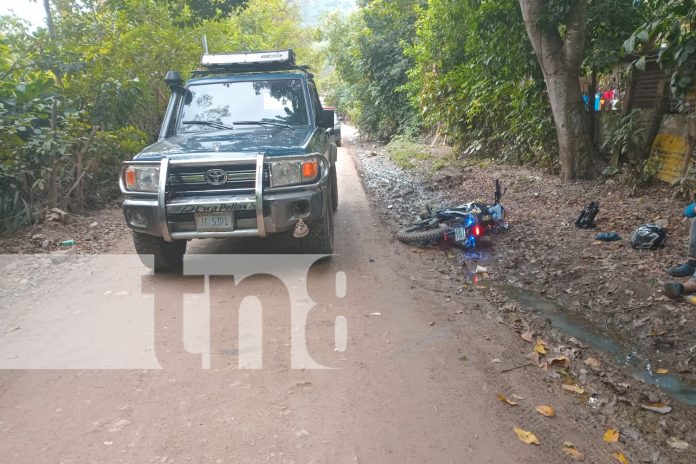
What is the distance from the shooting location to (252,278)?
5.11 meters

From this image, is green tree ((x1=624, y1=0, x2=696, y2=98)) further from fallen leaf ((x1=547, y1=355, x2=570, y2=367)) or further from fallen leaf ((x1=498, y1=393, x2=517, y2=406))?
fallen leaf ((x1=498, y1=393, x2=517, y2=406))

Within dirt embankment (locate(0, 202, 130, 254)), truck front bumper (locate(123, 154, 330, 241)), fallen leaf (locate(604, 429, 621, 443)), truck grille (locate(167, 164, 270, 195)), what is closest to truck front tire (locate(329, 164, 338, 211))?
truck front bumper (locate(123, 154, 330, 241))

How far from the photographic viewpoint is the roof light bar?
6.78m

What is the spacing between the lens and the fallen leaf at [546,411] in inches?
115

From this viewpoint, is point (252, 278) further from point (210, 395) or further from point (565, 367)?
point (565, 367)

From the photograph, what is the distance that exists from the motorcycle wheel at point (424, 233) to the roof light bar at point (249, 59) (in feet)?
9.03

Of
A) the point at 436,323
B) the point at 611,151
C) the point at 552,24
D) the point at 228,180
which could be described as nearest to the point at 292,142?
the point at 228,180

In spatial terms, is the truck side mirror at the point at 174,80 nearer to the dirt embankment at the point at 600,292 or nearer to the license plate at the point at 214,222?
the license plate at the point at 214,222

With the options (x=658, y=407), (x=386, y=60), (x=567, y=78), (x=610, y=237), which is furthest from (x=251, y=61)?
(x=386, y=60)

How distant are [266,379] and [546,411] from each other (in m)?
1.68

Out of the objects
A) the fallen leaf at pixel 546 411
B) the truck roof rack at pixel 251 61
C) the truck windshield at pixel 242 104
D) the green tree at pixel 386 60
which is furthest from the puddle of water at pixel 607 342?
the green tree at pixel 386 60

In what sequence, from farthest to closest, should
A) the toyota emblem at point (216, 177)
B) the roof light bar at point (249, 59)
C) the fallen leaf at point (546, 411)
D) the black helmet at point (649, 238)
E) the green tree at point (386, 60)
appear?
the green tree at point (386, 60) < the roof light bar at point (249, 59) < the black helmet at point (649, 238) < the toyota emblem at point (216, 177) < the fallen leaf at point (546, 411)

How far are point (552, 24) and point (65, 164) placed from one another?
7600 mm

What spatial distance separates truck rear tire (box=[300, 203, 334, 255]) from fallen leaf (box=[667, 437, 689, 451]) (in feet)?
11.1
